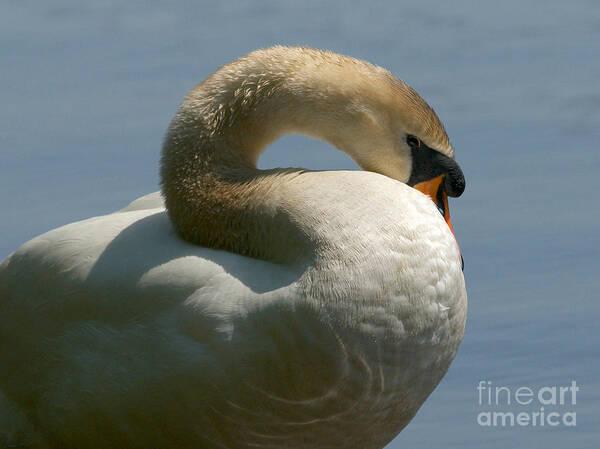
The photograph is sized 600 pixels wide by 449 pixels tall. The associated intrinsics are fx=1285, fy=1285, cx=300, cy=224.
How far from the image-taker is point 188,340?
2.78 m

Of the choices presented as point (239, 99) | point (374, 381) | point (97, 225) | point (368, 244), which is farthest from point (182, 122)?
point (374, 381)

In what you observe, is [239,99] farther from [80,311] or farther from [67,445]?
[67,445]

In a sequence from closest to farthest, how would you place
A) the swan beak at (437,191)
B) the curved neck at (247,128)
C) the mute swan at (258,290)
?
1. the mute swan at (258,290)
2. the curved neck at (247,128)
3. the swan beak at (437,191)

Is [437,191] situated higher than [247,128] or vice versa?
[247,128]

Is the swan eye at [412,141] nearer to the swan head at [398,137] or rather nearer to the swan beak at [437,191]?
the swan head at [398,137]

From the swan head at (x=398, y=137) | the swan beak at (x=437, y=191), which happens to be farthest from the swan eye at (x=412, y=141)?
the swan beak at (x=437, y=191)

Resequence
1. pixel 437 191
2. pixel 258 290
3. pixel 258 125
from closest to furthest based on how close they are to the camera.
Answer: pixel 258 290 → pixel 258 125 → pixel 437 191

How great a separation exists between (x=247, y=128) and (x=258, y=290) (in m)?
0.42

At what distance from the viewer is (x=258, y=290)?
276cm

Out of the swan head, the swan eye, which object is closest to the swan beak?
the swan head

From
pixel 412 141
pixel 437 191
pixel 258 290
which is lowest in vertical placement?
pixel 258 290

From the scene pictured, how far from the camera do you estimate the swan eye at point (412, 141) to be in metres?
2.97

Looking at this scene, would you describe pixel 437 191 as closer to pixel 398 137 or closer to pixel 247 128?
pixel 398 137

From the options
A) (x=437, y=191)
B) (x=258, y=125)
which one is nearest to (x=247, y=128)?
(x=258, y=125)
